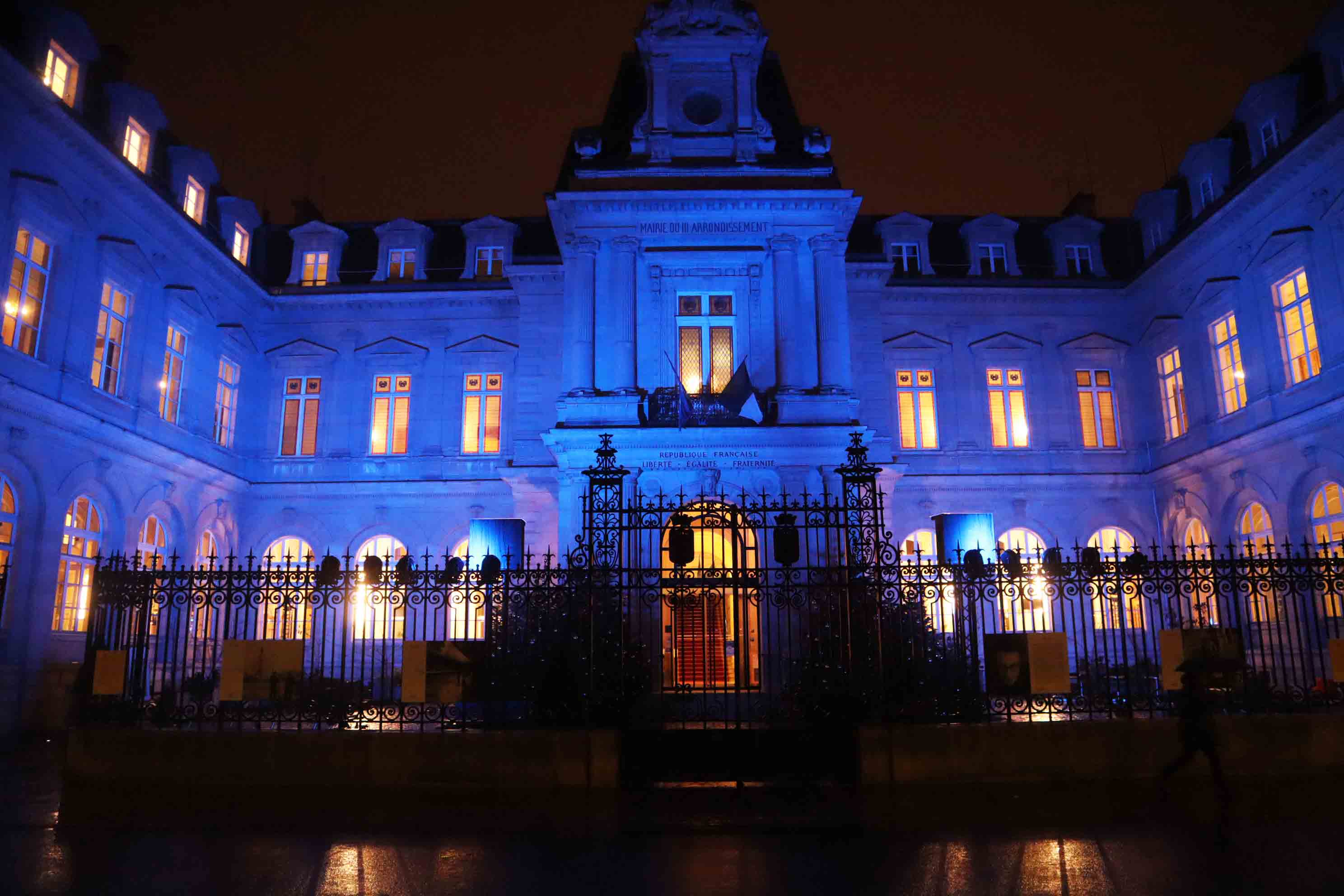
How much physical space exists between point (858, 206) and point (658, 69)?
6.16 m

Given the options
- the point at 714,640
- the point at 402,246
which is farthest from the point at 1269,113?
the point at 402,246

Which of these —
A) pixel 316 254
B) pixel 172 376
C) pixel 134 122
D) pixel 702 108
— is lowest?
pixel 172 376

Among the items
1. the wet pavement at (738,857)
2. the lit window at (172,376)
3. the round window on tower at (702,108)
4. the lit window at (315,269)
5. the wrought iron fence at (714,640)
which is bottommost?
the wet pavement at (738,857)

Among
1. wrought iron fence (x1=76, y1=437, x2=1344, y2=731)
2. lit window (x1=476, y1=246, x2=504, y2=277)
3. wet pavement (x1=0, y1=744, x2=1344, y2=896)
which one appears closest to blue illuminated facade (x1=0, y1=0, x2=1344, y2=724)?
lit window (x1=476, y1=246, x2=504, y2=277)

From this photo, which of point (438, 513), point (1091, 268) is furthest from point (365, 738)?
point (1091, 268)

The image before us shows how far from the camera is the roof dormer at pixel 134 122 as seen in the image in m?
20.2

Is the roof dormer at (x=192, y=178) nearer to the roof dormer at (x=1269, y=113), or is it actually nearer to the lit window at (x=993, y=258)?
the lit window at (x=993, y=258)

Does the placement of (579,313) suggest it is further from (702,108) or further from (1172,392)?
(1172,392)

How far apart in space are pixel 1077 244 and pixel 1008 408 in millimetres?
5920

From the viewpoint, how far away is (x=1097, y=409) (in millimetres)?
26969

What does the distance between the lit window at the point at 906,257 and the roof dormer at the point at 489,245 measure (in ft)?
37.5

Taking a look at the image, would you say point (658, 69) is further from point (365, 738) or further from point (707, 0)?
point (365, 738)

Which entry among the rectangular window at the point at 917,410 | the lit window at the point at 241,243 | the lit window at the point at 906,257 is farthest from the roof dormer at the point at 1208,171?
the lit window at the point at 241,243

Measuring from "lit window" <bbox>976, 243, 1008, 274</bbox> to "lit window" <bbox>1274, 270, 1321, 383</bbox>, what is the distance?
834 centimetres
